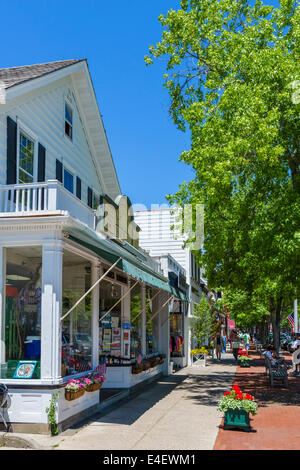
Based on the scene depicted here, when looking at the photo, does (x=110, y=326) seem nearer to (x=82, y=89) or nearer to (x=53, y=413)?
(x=53, y=413)

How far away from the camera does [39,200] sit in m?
9.82

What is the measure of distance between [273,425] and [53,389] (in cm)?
484

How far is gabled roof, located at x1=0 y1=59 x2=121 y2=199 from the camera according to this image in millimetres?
11789

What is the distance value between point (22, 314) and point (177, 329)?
16889mm

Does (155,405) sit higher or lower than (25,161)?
lower

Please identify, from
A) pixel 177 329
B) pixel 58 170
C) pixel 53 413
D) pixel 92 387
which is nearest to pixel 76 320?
pixel 92 387

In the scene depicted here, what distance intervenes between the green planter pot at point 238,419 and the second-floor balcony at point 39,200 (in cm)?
524

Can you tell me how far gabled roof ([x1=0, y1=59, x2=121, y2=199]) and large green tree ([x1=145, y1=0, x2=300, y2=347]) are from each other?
323cm

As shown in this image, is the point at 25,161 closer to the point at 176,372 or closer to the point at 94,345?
the point at 94,345

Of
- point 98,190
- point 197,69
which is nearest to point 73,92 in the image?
point 98,190

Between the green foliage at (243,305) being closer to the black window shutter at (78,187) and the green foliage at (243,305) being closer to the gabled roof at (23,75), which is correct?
the black window shutter at (78,187)

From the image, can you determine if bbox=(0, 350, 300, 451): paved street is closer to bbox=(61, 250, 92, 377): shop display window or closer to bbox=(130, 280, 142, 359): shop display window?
bbox=(61, 250, 92, 377): shop display window

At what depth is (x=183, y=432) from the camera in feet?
32.2

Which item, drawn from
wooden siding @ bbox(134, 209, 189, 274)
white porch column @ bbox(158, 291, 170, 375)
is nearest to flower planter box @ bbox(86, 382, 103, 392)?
white porch column @ bbox(158, 291, 170, 375)
